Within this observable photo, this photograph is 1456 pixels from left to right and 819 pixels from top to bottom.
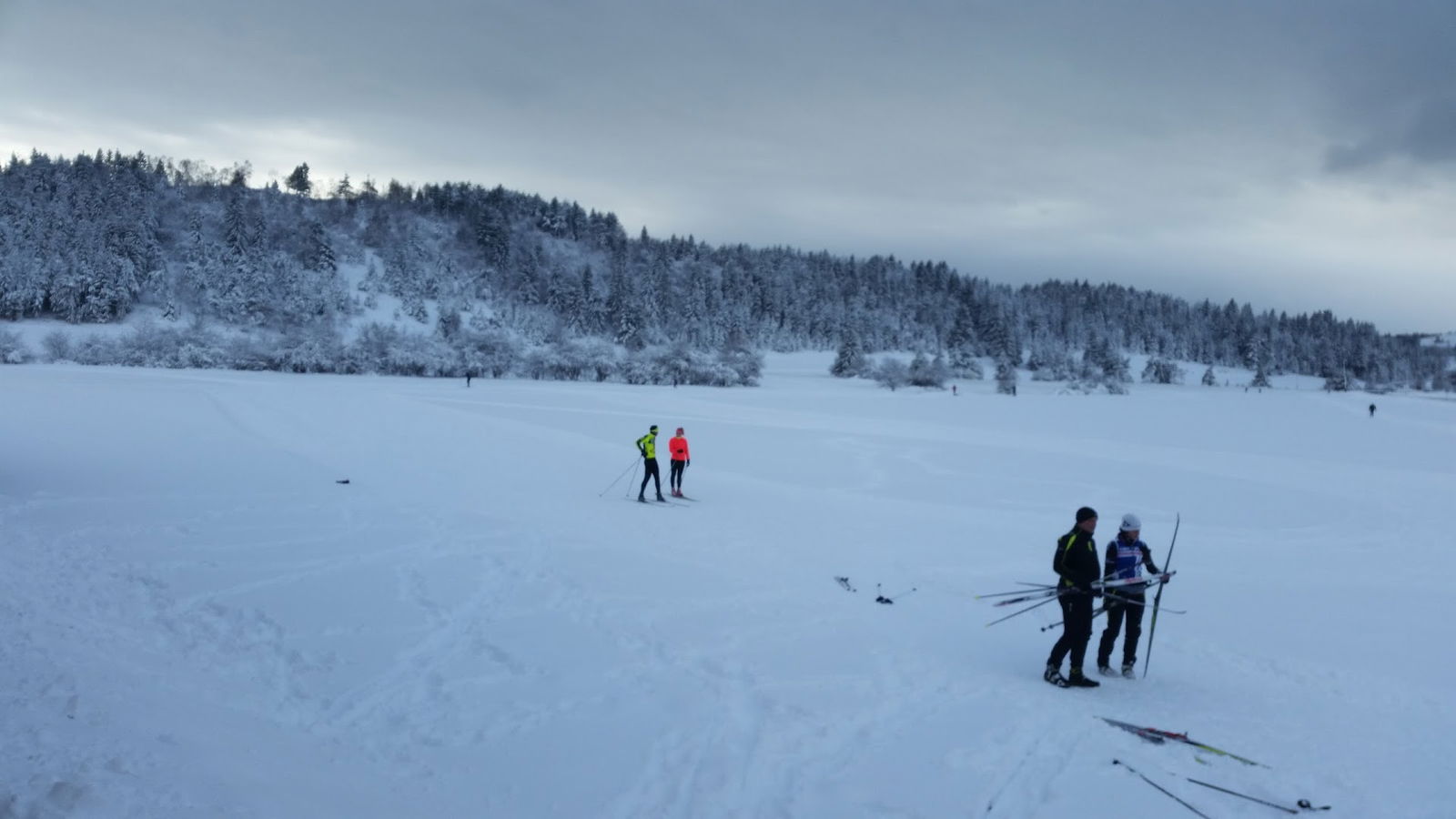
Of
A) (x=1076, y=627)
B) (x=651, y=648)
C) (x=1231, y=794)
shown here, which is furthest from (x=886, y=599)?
(x=1231, y=794)

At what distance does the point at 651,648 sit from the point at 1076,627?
3.87 meters

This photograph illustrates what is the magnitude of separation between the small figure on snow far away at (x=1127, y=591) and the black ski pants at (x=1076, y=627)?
0.35 metres

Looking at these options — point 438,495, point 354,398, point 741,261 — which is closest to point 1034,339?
point 741,261

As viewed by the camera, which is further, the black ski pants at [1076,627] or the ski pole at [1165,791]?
the black ski pants at [1076,627]

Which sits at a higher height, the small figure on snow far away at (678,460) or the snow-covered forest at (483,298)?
the snow-covered forest at (483,298)

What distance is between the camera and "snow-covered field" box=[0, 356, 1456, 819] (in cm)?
460

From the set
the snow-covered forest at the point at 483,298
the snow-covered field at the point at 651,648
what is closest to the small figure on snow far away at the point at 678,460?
the snow-covered field at the point at 651,648

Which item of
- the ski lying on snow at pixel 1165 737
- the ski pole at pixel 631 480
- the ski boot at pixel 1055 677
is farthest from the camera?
the ski pole at pixel 631 480

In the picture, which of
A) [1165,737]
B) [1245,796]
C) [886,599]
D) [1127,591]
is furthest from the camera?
[886,599]

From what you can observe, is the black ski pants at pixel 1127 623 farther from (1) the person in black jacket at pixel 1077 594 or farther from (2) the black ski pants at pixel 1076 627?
(2) the black ski pants at pixel 1076 627

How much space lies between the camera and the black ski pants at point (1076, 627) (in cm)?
659

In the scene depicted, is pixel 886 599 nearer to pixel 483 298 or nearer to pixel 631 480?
pixel 631 480

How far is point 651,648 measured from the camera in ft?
23.4

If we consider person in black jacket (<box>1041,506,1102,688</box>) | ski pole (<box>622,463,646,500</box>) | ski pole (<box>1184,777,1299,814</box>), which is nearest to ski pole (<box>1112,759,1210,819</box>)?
ski pole (<box>1184,777,1299,814</box>)
